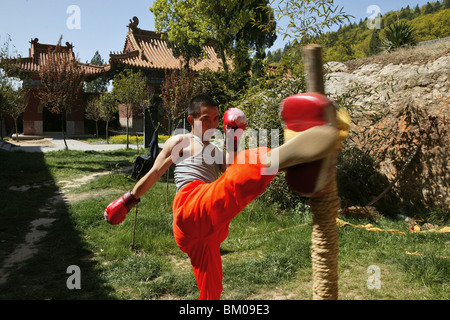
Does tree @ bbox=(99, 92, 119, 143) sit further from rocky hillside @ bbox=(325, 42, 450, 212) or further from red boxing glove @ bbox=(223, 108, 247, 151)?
red boxing glove @ bbox=(223, 108, 247, 151)

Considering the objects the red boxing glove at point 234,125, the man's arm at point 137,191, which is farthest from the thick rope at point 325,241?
the man's arm at point 137,191

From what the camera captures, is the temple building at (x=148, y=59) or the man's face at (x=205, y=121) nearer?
the man's face at (x=205, y=121)

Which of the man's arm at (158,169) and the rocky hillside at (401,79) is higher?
the rocky hillside at (401,79)

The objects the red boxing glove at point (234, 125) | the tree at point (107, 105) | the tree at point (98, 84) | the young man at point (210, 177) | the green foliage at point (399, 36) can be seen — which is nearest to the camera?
the young man at point (210, 177)

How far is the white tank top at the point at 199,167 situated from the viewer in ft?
5.97

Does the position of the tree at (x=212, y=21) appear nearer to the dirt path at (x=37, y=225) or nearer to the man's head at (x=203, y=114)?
the dirt path at (x=37, y=225)

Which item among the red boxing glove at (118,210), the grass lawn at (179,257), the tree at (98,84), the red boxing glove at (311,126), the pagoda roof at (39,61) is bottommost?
the grass lawn at (179,257)

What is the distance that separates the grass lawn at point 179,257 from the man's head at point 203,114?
1.66 m

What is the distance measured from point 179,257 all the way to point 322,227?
9.78 feet

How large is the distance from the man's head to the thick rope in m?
1.07

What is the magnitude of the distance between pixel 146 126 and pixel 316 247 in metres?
13.2

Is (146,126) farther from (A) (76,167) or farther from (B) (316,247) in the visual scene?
(B) (316,247)

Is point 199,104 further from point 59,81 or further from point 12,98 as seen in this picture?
point 12,98
